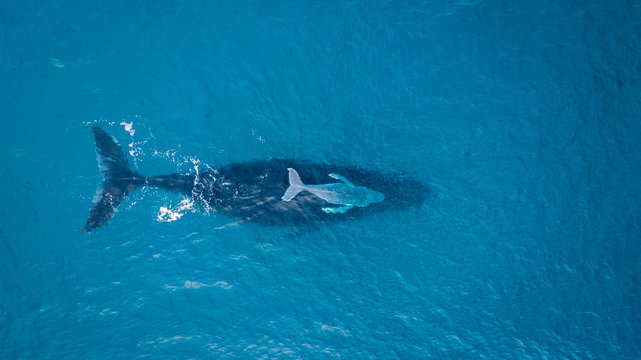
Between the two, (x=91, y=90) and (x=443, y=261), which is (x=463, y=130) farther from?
(x=91, y=90)

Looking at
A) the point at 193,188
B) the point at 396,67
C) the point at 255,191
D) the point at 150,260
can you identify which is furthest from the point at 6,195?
the point at 396,67

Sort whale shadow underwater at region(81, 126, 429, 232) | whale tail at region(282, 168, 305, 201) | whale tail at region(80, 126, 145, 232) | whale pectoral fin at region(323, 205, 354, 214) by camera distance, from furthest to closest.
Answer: whale pectoral fin at region(323, 205, 354, 214), whale tail at region(282, 168, 305, 201), whale shadow underwater at region(81, 126, 429, 232), whale tail at region(80, 126, 145, 232)

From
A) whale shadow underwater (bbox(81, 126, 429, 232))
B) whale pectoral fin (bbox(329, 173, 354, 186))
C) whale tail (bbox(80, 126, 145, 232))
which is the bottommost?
whale tail (bbox(80, 126, 145, 232))

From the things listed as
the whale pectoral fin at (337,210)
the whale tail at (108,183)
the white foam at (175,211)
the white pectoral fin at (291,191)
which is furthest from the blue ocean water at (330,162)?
the white pectoral fin at (291,191)

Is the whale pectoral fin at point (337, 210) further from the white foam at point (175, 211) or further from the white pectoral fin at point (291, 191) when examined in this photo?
the white foam at point (175, 211)

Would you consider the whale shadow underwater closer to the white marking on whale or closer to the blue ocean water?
the white marking on whale

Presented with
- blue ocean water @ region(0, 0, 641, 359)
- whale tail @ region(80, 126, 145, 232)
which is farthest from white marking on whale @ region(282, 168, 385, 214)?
whale tail @ region(80, 126, 145, 232)

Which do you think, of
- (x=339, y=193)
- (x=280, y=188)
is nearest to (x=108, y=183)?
(x=280, y=188)

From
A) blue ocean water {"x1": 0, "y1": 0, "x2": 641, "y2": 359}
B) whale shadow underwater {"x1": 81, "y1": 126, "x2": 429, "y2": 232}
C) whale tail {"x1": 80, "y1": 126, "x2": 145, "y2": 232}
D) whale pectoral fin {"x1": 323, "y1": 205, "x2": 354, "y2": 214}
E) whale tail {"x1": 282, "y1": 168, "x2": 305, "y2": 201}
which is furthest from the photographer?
whale pectoral fin {"x1": 323, "y1": 205, "x2": 354, "y2": 214}
